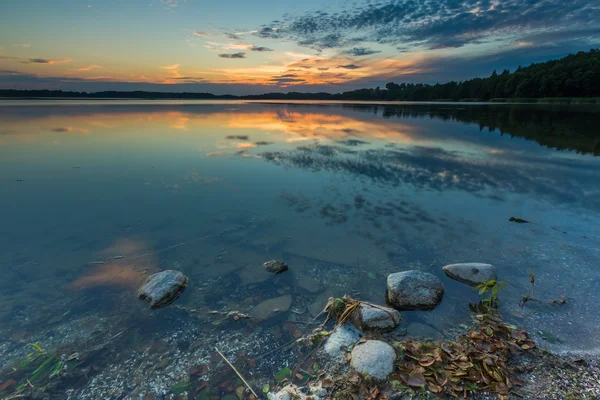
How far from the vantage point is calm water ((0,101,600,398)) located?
5.20m

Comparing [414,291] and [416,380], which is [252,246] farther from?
[416,380]

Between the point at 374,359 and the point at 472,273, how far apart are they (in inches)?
147

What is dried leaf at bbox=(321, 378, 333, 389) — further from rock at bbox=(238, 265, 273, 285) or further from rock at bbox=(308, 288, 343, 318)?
rock at bbox=(238, 265, 273, 285)

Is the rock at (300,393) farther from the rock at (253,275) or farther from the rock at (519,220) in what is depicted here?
the rock at (519,220)

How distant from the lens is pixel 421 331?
540 cm

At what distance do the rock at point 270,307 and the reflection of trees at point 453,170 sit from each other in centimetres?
620

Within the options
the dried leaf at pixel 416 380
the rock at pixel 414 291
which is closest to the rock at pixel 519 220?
the rock at pixel 414 291

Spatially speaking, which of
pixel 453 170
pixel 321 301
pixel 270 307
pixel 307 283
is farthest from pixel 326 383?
pixel 453 170

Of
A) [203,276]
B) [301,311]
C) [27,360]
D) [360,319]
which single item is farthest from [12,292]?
[360,319]

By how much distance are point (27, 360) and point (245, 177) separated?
10969 millimetres

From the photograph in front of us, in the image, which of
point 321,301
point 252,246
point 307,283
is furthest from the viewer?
point 252,246

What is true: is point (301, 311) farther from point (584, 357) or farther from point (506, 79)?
point (506, 79)

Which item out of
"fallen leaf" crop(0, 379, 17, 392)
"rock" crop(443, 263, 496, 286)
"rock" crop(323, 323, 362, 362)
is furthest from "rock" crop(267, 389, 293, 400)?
"rock" crop(443, 263, 496, 286)

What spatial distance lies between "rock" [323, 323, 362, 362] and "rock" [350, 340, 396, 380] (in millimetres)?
223
